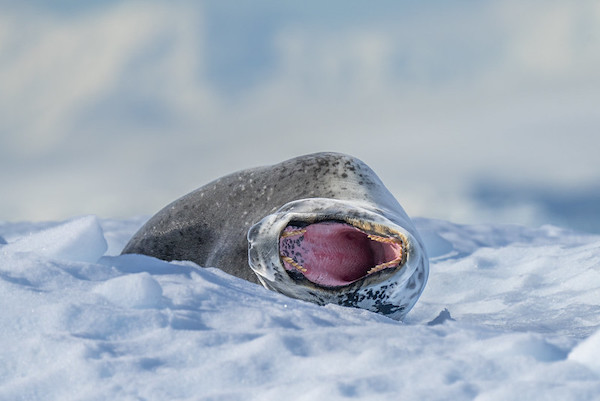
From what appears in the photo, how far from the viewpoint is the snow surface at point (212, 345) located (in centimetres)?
290

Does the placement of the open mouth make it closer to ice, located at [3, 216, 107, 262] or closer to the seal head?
the seal head

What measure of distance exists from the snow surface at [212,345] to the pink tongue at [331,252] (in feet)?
1.51

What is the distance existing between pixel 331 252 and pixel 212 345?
1.68 metres

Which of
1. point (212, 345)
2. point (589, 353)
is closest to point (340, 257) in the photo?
point (212, 345)

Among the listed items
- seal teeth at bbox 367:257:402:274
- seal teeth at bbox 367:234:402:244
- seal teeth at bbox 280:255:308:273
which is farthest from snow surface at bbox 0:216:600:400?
seal teeth at bbox 367:234:402:244

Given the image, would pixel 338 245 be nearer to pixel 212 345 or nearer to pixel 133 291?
pixel 133 291

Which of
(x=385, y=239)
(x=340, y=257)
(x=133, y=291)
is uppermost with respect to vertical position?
(x=133, y=291)

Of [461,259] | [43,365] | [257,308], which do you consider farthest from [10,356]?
[461,259]

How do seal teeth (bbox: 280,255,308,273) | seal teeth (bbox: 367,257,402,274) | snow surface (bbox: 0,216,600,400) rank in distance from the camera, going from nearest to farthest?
1. snow surface (bbox: 0,216,600,400)
2. seal teeth (bbox: 367,257,402,274)
3. seal teeth (bbox: 280,255,308,273)

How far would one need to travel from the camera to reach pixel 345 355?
10.5 ft

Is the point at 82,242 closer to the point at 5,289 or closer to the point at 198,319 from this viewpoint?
the point at 5,289

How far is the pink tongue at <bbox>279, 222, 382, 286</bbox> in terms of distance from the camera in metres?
4.82

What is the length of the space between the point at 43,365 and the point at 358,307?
2047 mm

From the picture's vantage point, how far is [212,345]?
332 centimetres
